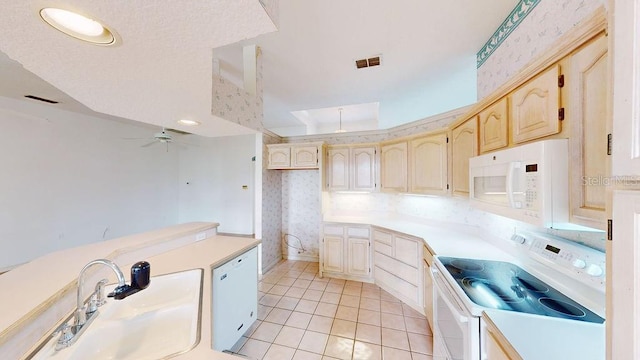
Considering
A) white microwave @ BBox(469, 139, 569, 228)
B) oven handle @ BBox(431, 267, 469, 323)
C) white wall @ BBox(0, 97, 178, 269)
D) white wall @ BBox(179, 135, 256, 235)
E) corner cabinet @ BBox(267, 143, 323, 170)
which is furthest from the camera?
white wall @ BBox(179, 135, 256, 235)

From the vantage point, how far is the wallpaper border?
1.56 meters

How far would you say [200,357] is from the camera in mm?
754

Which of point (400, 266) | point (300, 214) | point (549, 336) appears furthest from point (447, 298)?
point (300, 214)

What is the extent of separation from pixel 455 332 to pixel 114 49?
2222 mm

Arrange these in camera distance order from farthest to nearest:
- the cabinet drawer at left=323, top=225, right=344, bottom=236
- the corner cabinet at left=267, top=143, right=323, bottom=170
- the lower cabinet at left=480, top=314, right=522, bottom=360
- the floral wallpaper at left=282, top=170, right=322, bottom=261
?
the floral wallpaper at left=282, top=170, right=322, bottom=261 → the corner cabinet at left=267, top=143, right=323, bottom=170 → the cabinet drawer at left=323, top=225, right=344, bottom=236 → the lower cabinet at left=480, top=314, right=522, bottom=360

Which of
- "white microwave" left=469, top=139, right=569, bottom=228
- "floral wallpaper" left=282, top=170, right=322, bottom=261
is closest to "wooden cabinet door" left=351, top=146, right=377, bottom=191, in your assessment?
"floral wallpaper" left=282, top=170, right=322, bottom=261

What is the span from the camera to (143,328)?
111cm

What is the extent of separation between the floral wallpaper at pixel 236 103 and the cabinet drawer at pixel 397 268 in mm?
2294

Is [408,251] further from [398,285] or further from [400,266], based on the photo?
[398,285]

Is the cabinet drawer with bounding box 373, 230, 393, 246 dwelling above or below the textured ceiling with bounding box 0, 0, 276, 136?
below

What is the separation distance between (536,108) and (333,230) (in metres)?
2.56

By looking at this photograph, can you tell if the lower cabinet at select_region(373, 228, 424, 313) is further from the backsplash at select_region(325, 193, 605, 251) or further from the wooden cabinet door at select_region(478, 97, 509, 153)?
the wooden cabinet door at select_region(478, 97, 509, 153)

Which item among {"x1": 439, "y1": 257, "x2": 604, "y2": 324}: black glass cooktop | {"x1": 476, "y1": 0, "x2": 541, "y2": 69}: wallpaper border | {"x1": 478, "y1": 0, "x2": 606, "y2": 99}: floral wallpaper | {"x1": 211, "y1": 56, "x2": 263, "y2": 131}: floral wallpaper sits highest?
{"x1": 476, "y1": 0, "x2": 541, "y2": 69}: wallpaper border

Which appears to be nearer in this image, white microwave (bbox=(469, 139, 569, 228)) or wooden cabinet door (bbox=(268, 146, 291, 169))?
white microwave (bbox=(469, 139, 569, 228))
